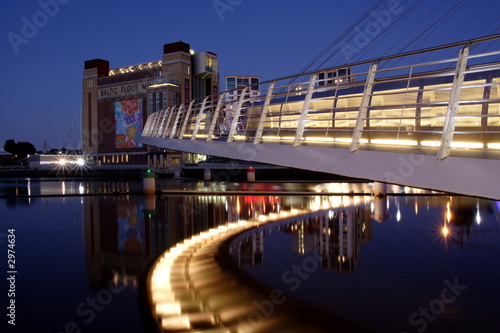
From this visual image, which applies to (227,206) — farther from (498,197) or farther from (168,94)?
(168,94)

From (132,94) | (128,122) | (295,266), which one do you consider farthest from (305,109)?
(132,94)

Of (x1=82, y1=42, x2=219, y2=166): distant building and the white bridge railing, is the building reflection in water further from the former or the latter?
(x1=82, y1=42, x2=219, y2=166): distant building

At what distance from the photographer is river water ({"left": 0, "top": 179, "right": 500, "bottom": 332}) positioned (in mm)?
4508

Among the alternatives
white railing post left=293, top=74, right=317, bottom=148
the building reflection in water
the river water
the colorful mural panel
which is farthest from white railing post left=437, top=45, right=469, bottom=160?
the colorful mural panel

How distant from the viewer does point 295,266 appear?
22.3 feet

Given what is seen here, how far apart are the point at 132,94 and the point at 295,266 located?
88.1m

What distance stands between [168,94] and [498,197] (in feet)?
266

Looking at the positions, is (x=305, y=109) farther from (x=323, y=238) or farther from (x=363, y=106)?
(x=323, y=238)

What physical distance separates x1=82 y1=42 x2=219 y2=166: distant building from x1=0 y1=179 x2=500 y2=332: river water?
224 feet

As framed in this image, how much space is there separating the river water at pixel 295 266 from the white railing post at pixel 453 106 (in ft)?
5.53

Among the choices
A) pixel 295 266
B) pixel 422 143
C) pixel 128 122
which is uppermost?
pixel 128 122

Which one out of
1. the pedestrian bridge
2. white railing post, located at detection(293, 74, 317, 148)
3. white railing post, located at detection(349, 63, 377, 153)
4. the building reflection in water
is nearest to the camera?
the pedestrian bridge

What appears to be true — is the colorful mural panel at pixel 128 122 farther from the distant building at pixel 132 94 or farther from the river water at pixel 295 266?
the river water at pixel 295 266

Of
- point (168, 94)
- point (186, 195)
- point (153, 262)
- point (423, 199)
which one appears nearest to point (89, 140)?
point (168, 94)
